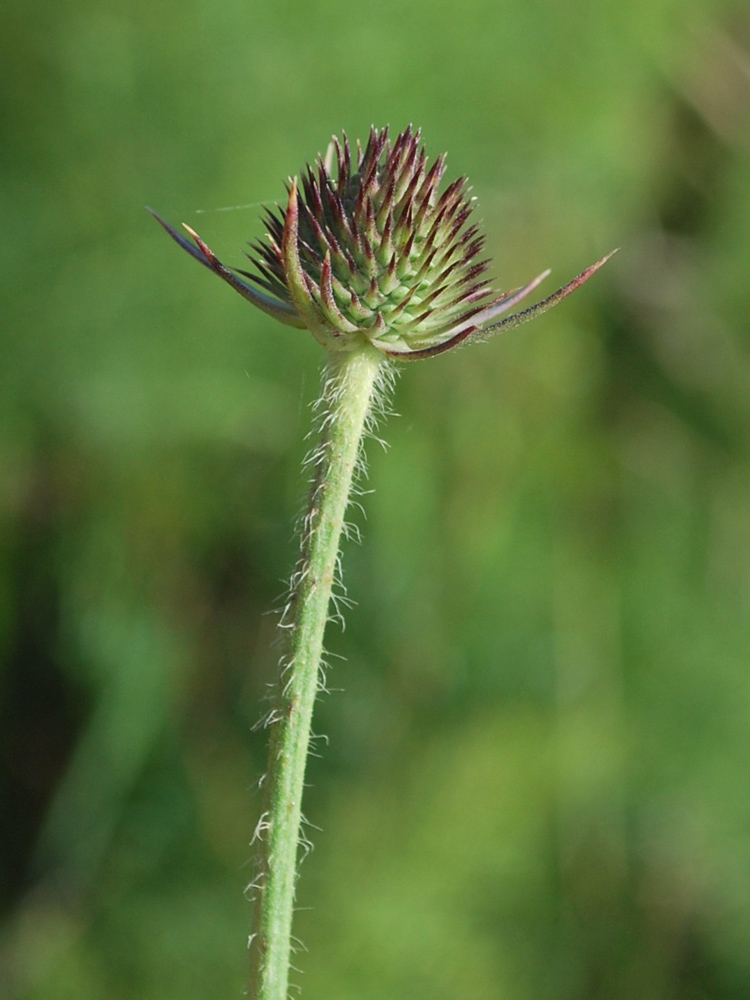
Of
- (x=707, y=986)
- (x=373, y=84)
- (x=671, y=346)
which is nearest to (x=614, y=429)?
(x=671, y=346)

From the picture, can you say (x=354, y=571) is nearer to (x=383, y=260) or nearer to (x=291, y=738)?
(x=383, y=260)

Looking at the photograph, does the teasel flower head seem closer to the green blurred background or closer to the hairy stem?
the hairy stem

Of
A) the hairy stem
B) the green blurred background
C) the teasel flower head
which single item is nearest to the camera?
the hairy stem

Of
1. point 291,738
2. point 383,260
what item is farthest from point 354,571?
point 291,738

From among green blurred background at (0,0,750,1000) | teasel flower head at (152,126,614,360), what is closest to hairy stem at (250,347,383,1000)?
teasel flower head at (152,126,614,360)

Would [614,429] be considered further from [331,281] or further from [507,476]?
[331,281]
